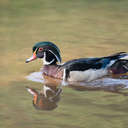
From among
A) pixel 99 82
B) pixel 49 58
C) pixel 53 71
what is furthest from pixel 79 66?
pixel 49 58

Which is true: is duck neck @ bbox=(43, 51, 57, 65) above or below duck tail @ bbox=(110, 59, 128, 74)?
above

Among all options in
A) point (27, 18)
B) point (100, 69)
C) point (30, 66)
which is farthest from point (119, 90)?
point (27, 18)

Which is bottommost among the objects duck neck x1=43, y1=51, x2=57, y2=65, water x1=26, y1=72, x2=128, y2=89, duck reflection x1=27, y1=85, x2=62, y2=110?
water x1=26, y1=72, x2=128, y2=89

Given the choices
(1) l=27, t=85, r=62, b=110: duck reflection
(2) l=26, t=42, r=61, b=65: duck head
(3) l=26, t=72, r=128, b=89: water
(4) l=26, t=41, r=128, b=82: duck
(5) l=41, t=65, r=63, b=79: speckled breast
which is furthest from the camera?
(2) l=26, t=42, r=61, b=65: duck head

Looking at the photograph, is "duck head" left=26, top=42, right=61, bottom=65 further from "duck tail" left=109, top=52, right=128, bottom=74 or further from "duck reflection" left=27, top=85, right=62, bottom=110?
"duck tail" left=109, top=52, right=128, bottom=74

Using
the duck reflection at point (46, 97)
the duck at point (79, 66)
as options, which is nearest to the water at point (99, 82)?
the duck at point (79, 66)

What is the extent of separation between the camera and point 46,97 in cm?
851

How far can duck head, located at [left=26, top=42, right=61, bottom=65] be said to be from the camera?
9.88m

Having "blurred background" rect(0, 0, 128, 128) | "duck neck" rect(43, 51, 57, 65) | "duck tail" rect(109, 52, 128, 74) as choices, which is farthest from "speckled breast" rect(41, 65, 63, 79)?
"duck tail" rect(109, 52, 128, 74)

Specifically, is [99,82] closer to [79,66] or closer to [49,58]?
[79,66]

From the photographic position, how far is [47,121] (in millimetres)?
7047

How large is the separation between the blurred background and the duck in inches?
14.8

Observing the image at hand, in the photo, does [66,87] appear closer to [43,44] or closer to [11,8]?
[43,44]

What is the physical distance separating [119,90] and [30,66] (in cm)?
233
